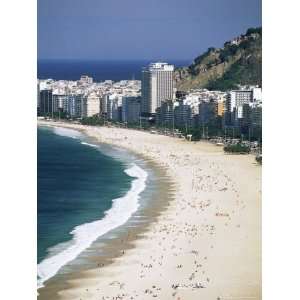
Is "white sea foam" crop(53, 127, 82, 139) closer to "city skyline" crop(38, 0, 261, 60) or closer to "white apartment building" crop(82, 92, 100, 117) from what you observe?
"white apartment building" crop(82, 92, 100, 117)

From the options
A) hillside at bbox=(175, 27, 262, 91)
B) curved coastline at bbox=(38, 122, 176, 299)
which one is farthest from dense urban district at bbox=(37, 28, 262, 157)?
curved coastline at bbox=(38, 122, 176, 299)

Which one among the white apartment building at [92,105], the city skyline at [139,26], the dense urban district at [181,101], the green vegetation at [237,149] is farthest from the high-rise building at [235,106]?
the white apartment building at [92,105]

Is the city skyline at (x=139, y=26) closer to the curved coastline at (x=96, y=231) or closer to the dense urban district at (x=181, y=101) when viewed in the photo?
the dense urban district at (x=181, y=101)

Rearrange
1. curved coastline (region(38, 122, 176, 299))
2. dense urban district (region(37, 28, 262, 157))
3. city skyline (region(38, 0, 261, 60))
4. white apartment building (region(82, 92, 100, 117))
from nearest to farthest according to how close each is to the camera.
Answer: curved coastline (region(38, 122, 176, 299)) < city skyline (region(38, 0, 261, 60)) < dense urban district (region(37, 28, 262, 157)) < white apartment building (region(82, 92, 100, 117))

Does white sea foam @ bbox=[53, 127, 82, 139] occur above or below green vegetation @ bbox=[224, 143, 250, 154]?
above

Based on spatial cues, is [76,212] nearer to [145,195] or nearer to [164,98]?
[145,195]
